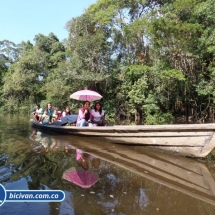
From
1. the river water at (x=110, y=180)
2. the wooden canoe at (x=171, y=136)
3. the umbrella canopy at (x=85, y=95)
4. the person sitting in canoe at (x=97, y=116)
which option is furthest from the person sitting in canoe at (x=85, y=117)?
the river water at (x=110, y=180)

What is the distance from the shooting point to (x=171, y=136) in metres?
5.18

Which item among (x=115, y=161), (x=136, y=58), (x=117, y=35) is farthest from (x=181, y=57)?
(x=115, y=161)

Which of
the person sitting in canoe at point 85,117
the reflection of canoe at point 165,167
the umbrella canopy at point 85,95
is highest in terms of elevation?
the umbrella canopy at point 85,95

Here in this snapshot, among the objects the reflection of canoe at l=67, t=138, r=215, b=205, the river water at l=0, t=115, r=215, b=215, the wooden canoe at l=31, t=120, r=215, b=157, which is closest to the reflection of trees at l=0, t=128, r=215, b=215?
the river water at l=0, t=115, r=215, b=215

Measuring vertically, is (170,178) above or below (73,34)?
below

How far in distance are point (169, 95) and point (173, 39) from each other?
3.92 meters

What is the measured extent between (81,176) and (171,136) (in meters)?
2.38

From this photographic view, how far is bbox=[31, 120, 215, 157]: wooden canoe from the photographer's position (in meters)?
4.75

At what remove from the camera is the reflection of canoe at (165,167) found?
334 centimetres

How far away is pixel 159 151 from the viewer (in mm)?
5520

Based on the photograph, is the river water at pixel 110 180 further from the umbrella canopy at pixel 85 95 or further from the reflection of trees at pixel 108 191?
the umbrella canopy at pixel 85 95

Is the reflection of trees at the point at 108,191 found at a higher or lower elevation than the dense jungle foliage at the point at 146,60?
lower

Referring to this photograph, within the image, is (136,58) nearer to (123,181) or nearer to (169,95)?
(169,95)

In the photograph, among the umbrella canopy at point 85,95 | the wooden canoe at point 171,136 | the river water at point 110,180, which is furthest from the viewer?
the umbrella canopy at point 85,95
